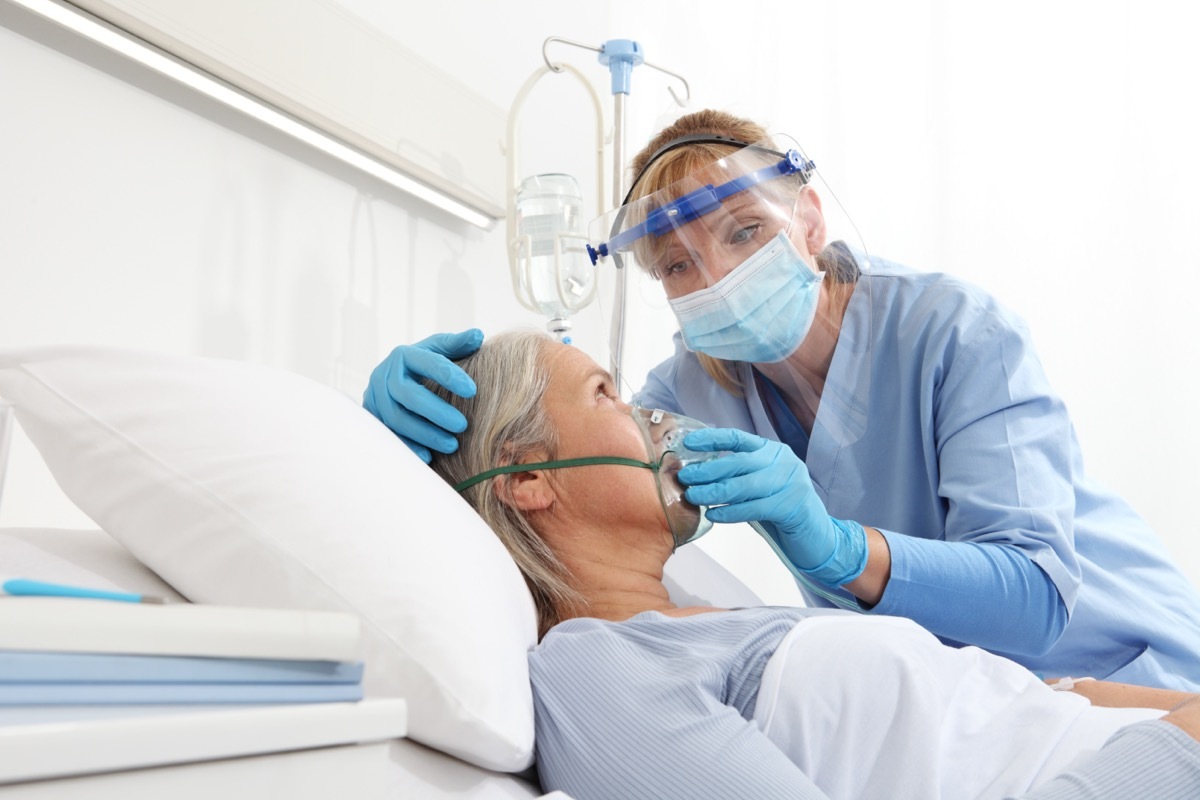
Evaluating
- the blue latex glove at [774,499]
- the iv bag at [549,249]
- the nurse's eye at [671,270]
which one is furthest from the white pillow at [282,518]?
the iv bag at [549,249]

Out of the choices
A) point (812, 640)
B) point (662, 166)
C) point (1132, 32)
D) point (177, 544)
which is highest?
point (1132, 32)

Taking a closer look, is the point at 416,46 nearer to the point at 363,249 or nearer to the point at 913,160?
the point at 363,249

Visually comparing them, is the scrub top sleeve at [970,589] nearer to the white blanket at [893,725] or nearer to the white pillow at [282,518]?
the white blanket at [893,725]

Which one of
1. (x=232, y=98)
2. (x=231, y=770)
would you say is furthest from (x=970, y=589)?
(x=232, y=98)

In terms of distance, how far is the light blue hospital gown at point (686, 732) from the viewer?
87 cm

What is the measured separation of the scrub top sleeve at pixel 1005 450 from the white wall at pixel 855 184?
78 cm

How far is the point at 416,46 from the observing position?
7.59ft

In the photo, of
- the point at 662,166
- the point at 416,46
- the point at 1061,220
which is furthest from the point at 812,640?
the point at 1061,220

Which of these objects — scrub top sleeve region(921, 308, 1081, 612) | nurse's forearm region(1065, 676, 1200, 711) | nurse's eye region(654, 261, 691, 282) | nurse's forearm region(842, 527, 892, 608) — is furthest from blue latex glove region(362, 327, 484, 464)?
nurse's forearm region(1065, 676, 1200, 711)

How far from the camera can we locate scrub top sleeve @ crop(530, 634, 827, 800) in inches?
34.4

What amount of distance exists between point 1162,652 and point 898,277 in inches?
27.9

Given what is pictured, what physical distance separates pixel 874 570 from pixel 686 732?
0.61m

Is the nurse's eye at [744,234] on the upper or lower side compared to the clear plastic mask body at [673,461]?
upper

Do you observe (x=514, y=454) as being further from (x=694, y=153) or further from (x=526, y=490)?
(x=694, y=153)
